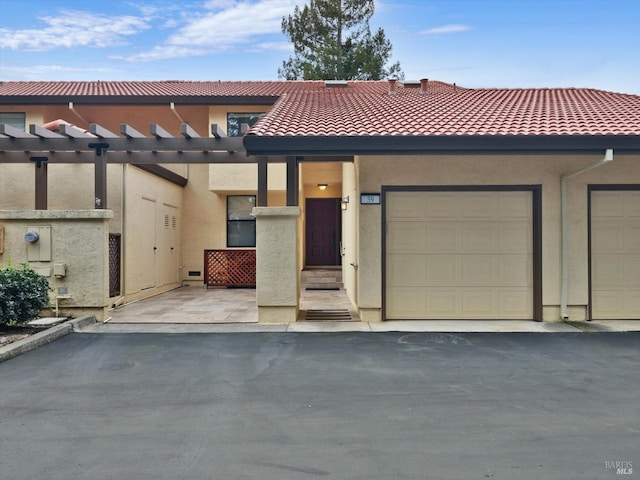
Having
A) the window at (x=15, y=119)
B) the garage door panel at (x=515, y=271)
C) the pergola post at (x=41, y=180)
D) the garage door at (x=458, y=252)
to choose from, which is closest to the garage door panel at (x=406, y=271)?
the garage door at (x=458, y=252)

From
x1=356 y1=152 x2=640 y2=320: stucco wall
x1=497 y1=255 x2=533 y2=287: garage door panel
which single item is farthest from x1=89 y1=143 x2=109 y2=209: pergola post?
x1=497 y1=255 x2=533 y2=287: garage door panel

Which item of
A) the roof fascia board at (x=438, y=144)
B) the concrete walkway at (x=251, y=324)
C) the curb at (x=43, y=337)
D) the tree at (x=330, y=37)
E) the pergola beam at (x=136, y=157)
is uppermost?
the tree at (x=330, y=37)

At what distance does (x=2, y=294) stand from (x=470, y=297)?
25.8 ft

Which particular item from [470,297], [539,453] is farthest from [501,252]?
[539,453]

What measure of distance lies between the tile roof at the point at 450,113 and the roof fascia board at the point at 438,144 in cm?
10

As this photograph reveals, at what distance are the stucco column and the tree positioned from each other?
2109 cm

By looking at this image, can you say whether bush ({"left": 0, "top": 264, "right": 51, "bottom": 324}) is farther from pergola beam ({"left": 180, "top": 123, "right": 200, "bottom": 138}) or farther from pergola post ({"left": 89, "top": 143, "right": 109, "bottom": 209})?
pergola beam ({"left": 180, "top": 123, "right": 200, "bottom": 138})

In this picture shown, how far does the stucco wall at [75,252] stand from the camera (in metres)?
8.09

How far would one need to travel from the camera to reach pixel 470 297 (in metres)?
8.41

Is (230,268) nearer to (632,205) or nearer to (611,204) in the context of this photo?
(611,204)

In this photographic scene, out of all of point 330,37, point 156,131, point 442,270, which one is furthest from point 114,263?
point 330,37

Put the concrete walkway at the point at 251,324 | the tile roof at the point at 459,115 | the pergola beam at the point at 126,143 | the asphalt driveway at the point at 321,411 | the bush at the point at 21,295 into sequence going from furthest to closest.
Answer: the pergola beam at the point at 126,143 < the concrete walkway at the point at 251,324 < the tile roof at the point at 459,115 < the bush at the point at 21,295 < the asphalt driveway at the point at 321,411

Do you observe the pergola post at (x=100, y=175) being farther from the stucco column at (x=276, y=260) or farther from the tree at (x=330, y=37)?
the tree at (x=330, y=37)

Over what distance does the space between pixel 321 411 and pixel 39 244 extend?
6.68 m
